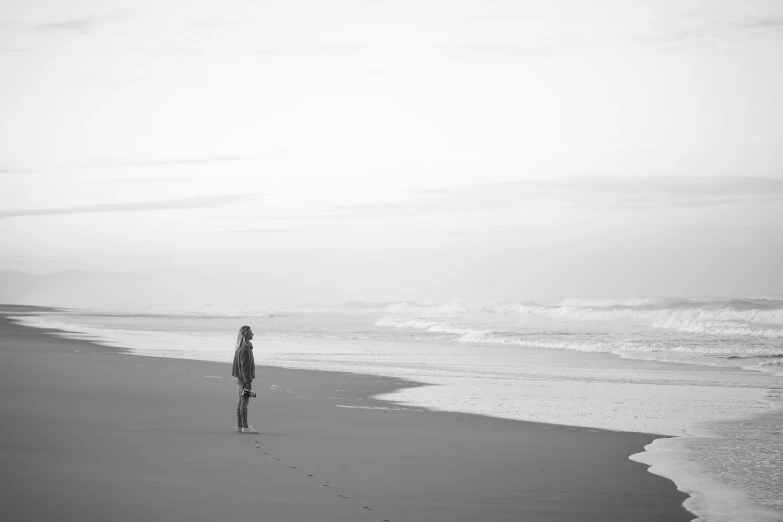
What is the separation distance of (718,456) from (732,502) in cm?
280

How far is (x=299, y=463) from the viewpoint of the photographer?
9773 millimetres

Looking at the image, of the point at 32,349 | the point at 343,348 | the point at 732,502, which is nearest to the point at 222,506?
the point at 732,502

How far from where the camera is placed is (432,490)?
8492mm

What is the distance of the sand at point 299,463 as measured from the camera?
7.54 m

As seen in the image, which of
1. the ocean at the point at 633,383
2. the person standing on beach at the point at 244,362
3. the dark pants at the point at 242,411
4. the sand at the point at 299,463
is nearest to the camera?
the sand at the point at 299,463

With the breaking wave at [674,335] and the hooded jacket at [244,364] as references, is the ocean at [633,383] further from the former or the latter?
the hooded jacket at [244,364]

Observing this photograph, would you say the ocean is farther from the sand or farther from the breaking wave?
the sand

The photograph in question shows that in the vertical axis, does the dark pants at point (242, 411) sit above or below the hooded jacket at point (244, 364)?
below

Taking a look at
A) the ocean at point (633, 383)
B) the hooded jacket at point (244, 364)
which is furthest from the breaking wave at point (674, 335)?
the hooded jacket at point (244, 364)

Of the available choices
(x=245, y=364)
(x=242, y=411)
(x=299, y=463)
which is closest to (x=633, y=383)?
(x=245, y=364)

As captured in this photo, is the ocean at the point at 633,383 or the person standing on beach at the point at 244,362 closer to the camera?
the ocean at the point at 633,383

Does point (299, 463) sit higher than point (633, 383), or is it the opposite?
point (633, 383)

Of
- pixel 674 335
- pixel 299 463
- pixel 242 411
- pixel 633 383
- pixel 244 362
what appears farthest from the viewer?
pixel 674 335

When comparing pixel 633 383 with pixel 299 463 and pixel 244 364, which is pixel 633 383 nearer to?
pixel 244 364
